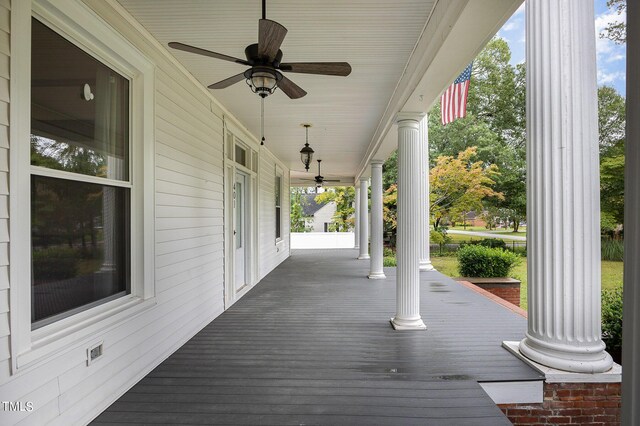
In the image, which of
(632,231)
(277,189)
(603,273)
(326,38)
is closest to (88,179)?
(326,38)

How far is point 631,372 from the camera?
34.6 inches

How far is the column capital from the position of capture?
4145mm

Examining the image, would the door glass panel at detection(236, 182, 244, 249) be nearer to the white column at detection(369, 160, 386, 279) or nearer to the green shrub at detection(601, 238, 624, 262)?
the white column at detection(369, 160, 386, 279)

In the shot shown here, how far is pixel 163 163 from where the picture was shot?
3195mm

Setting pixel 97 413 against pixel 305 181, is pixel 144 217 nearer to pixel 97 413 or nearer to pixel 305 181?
pixel 97 413

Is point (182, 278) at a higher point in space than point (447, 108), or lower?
lower

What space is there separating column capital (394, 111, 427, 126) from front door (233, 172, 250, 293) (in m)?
2.91

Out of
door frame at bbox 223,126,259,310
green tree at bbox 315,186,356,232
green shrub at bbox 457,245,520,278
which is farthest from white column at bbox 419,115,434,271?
green tree at bbox 315,186,356,232

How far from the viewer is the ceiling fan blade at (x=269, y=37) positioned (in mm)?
1909

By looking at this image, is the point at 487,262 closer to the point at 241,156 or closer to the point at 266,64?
the point at 241,156

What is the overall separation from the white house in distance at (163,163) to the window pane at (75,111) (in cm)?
1

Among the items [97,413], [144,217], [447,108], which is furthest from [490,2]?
[447,108]

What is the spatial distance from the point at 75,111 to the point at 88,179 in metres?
0.45

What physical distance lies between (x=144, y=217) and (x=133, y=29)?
1513 mm
